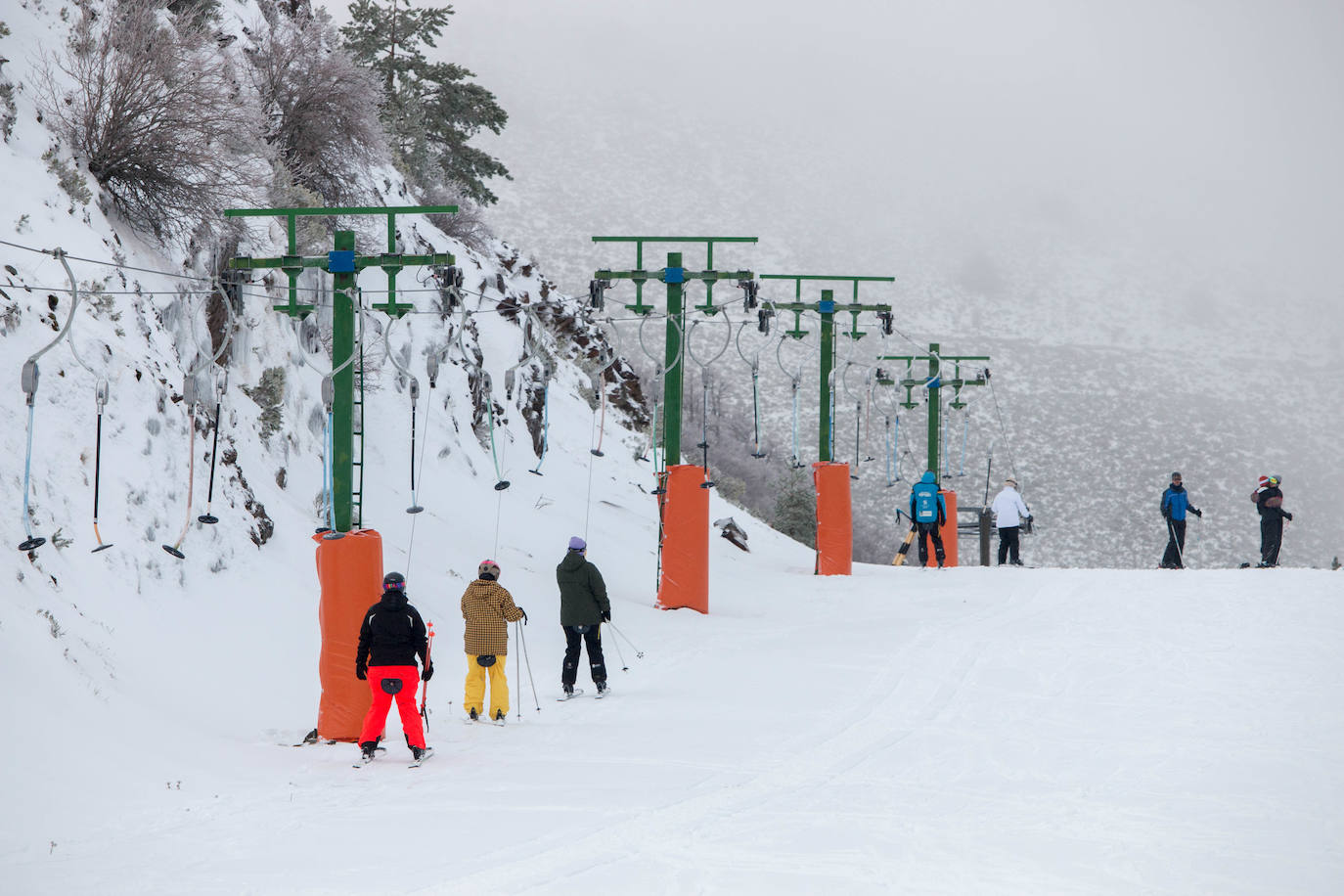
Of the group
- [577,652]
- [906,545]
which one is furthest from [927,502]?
[577,652]

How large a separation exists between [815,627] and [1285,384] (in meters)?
91.1

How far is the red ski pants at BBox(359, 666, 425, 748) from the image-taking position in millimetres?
10531

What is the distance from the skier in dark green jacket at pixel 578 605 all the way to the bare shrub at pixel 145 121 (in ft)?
29.3

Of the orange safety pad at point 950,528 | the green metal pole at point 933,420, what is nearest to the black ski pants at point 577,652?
the orange safety pad at point 950,528

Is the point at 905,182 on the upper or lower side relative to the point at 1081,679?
upper

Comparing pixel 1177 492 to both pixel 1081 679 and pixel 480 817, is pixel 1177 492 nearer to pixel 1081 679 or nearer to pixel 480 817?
pixel 1081 679

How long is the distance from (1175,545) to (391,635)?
62.1ft

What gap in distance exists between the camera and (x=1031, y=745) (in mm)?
11250

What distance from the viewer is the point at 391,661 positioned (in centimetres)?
1062

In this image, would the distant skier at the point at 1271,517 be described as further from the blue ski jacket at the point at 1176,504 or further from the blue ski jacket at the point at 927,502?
the blue ski jacket at the point at 927,502

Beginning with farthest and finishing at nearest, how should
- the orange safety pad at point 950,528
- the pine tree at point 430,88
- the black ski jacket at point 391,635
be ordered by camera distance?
the pine tree at point 430,88 → the orange safety pad at point 950,528 → the black ski jacket at point 391,635

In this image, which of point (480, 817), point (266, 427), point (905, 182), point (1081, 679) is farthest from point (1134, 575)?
point (905, 182)

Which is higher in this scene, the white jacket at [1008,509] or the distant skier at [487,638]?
the white jacket at [1008,509]

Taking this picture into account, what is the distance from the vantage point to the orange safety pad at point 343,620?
11.5 meters
